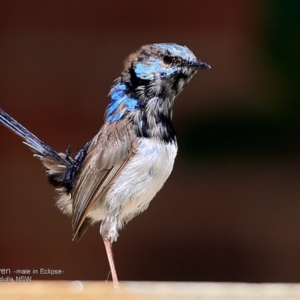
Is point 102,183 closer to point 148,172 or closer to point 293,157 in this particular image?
point 148,172

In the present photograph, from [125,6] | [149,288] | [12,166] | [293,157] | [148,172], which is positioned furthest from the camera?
[293,157]

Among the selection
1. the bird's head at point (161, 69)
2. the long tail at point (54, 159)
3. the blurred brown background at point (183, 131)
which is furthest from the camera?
the blurred brown background at point (183, 131)

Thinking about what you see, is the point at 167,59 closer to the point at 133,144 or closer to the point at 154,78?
the point at 154,78

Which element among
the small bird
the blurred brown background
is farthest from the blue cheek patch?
the blurred brown background

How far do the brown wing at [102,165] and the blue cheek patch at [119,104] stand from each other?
24 millimetres

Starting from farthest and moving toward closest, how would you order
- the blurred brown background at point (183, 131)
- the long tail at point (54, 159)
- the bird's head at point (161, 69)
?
1. the blurred brown background at point (183, 131)
2. the long tail at point (54, 159)
3. the bird's head at point (161, 69)

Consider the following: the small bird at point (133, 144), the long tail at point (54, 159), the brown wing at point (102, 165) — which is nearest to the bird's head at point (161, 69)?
the small bird at point (133, 144)

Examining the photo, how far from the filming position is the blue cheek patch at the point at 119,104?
189cm

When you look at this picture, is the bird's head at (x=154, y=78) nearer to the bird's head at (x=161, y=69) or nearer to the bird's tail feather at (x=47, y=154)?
the bird's head at (x=161, y=69)

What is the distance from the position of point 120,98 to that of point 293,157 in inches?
33.2

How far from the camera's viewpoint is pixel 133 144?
73.9 inches

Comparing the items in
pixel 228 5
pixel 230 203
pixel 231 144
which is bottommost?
pixel 230 203

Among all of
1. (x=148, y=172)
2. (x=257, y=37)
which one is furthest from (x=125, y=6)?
(x=148, y=172)

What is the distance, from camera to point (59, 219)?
2236mm
